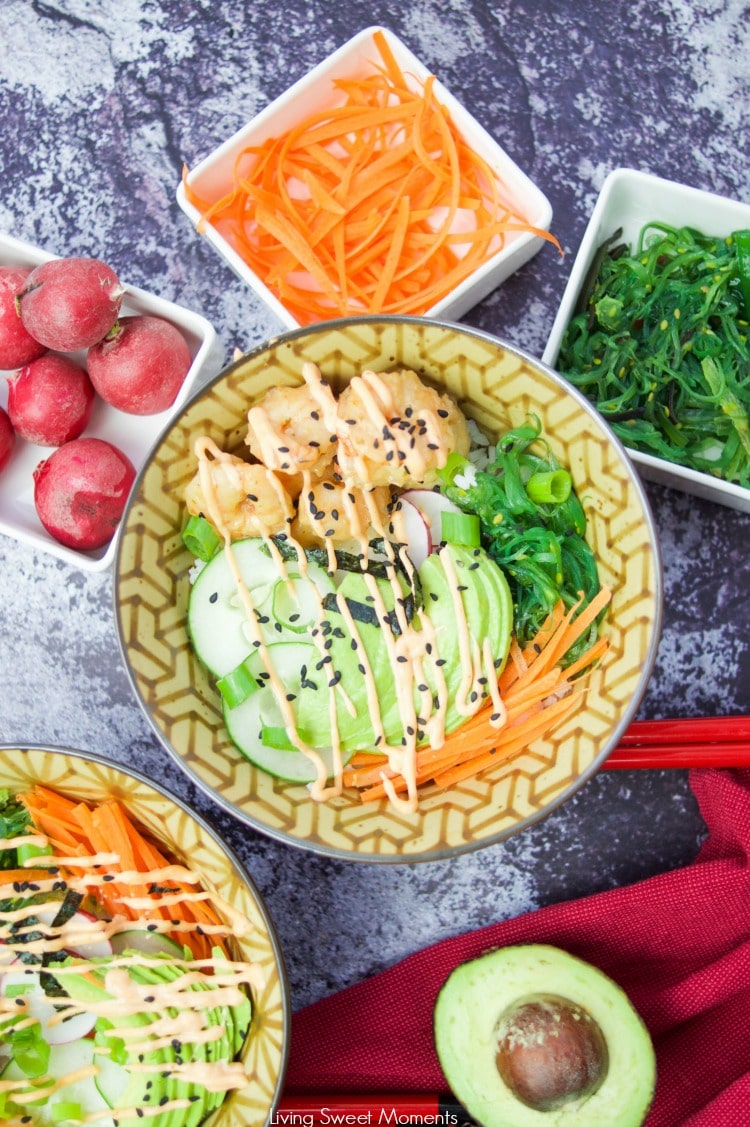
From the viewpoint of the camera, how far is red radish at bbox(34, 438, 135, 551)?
73.7 inches

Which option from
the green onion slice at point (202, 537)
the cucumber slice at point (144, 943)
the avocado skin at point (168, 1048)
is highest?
the green onion slice at point (202, 537)

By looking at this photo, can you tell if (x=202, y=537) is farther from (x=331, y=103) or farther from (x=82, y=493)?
(x=331, y=103)

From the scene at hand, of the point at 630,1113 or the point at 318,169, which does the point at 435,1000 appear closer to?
the point at 630,1113

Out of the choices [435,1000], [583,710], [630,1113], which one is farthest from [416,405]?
[630,1113]

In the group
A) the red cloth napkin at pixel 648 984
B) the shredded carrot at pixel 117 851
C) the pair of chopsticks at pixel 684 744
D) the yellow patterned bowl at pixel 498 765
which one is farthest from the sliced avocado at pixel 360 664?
the red cloth napkin at pixel 648 984

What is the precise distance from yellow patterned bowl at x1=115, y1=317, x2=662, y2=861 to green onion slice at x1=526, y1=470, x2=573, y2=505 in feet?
0.09

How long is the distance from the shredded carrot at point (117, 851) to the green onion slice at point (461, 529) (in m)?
0.78

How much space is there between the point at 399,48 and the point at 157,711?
135 cm

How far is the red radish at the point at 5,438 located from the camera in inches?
77.2

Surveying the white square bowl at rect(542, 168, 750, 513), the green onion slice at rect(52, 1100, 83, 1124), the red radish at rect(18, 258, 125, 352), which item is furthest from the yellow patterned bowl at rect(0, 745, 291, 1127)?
→ the white square bowl at rect(542, 168, 750, 513)

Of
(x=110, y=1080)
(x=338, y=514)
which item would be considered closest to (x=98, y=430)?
(x=338, y=514)

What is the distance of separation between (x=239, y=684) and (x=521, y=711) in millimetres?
474

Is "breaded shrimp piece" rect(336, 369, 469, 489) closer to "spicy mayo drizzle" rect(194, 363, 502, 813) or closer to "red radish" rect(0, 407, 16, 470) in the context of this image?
"spicy mayo drizzle" rect(194, 363, 502, 813)

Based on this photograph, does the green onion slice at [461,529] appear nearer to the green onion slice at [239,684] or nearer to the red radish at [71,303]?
the green onion slice at [239,684]
